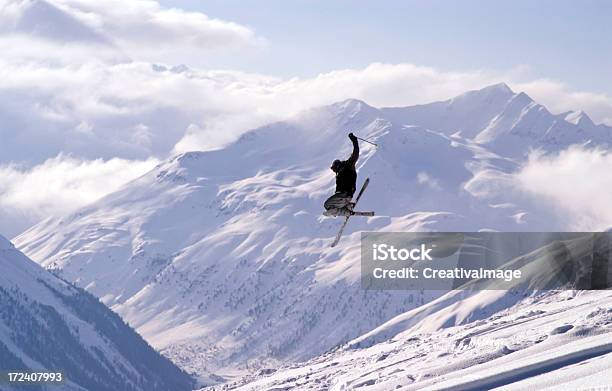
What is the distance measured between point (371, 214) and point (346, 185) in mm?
2440

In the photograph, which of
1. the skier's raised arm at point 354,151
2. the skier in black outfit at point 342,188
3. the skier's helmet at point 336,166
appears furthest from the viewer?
the skier in black outfit at point 342,188

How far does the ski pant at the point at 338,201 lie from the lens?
2965 inches

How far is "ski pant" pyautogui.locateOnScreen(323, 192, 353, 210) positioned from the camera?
75.3 m

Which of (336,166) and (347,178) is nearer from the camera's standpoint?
(336,166)

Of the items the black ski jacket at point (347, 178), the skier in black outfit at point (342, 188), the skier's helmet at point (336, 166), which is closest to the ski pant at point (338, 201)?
the skier in black outfit at point (342, 188)

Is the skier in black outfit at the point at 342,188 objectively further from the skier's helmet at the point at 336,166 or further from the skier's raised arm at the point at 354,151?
the skier's raised arm at the point at 354,151

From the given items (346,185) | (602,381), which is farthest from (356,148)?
(602,381)

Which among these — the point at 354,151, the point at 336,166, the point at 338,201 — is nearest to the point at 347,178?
the point at 336,166

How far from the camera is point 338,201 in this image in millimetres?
75375

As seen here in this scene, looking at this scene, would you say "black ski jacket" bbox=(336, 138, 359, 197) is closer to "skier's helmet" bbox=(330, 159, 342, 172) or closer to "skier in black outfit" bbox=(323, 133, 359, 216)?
"skier in black outfit" bbox=(323, 133, 359, 216)

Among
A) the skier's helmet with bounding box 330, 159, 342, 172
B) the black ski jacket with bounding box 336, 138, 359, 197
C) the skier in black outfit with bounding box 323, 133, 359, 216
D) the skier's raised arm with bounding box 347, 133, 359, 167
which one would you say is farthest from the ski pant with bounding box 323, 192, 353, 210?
the skier's raised arm with bounding box 347, 133, 359, 167

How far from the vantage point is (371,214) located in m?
74.9

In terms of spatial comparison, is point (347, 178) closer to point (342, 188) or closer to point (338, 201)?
point (342, 188)

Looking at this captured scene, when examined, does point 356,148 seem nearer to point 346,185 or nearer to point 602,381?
point 346,185
